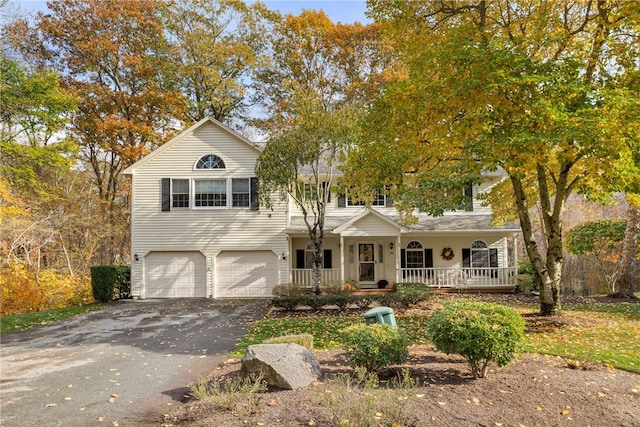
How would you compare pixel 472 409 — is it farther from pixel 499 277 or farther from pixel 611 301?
pixel 499 277

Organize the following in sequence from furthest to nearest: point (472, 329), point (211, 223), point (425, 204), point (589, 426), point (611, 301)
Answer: point (211, 223) → point (611, 301) → point (425, 204) → point (472, 329) → point (589, 426)

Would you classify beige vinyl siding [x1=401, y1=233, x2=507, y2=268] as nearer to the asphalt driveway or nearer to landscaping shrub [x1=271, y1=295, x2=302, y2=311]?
landscaping shrub [x1=271, y1=295, x2=302, y2=311]

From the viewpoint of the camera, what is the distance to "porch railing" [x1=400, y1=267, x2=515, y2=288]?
19266mm

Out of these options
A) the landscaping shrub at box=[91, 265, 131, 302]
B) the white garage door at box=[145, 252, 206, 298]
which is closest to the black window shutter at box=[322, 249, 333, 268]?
the white garage door at box=[145, 252, 206, 298]

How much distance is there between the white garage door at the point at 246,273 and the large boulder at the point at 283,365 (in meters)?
13.0

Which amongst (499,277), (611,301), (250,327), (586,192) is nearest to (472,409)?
(586,192)

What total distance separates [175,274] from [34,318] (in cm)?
607

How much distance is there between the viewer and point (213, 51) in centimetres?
2511

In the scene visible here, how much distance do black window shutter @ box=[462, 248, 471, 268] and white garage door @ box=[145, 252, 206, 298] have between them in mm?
12134

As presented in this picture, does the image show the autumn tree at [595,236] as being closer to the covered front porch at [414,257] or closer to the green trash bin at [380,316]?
the covered front porch at [414,257]

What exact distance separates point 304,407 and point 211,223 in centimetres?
1500

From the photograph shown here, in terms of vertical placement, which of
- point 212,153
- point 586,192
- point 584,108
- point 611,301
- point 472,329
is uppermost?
point 212,153

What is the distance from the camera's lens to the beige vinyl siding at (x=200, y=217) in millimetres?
19094

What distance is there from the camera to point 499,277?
63.6ft
